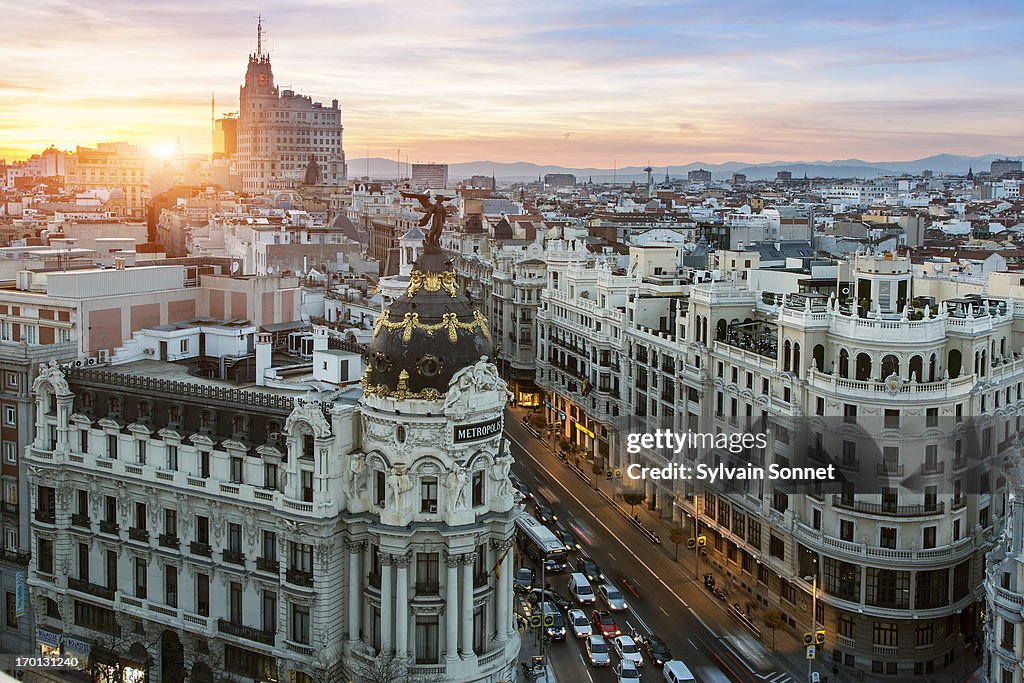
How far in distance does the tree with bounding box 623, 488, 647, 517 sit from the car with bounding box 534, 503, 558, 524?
7508mm

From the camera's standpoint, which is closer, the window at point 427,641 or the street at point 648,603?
the window at point 427,641

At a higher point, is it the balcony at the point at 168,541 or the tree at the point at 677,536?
the balcony at the point at 168,541

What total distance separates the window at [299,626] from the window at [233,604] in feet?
14.9

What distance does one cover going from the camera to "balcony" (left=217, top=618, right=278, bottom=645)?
75688 mm

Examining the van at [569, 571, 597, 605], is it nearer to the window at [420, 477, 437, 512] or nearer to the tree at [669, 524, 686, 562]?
the tree at [669, 524, 686, 562]

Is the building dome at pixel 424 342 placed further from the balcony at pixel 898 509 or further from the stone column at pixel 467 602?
the balcony at pixel 898 509

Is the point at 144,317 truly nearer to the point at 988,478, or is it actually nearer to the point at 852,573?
the point at 852,573

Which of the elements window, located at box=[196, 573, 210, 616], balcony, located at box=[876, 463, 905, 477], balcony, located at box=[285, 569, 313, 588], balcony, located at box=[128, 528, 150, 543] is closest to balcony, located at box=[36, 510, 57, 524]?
balcony, located at box=[128, 528, 150, 543]

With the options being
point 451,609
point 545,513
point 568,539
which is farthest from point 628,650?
point 545,513

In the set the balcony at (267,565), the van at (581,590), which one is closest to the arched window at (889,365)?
the van at (581,590)

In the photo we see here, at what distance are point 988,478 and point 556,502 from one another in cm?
4577

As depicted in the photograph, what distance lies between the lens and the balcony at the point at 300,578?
74.1 m

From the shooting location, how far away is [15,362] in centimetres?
9019

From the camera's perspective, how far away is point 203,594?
78250mm
